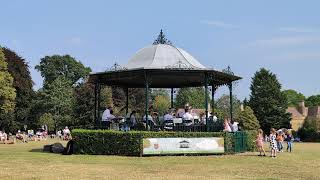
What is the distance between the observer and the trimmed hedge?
26391mm

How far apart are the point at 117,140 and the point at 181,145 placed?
11.4ft

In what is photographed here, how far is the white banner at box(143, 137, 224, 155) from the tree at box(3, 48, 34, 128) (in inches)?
1896

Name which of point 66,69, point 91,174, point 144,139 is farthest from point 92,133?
point 66,69

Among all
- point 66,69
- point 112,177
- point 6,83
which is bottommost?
point 112,177

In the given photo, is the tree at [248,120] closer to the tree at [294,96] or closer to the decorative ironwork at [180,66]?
the decorative ironwork at [180,66]

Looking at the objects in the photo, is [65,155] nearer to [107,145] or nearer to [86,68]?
[107,145]

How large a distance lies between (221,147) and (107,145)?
634 cm

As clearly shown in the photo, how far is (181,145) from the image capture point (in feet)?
88.3

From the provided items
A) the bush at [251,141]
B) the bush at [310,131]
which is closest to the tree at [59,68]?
the bush at [310,131]

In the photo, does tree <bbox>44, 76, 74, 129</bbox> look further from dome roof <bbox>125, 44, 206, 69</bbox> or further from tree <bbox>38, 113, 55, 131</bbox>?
dome roof <bbox>125, 44, 206, 69</bbox>

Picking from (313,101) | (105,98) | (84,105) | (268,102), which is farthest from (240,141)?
(313,101)

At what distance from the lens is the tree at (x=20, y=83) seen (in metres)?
71.6

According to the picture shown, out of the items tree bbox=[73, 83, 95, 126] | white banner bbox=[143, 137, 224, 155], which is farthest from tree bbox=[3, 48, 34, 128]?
white banner bbox=[143, 137, 224, 155]

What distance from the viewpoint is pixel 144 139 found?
1038 inches
